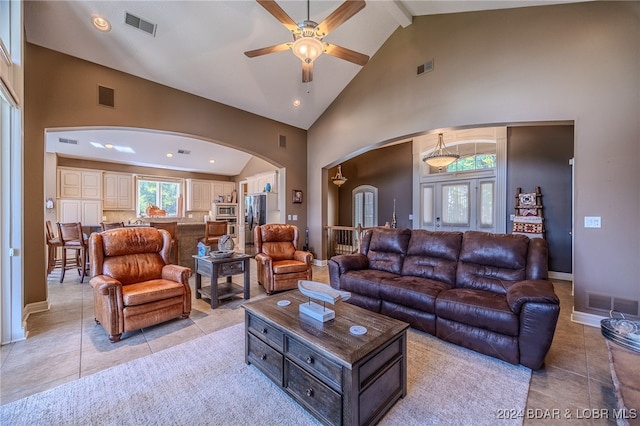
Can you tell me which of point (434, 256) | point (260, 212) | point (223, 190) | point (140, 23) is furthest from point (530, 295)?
point (223, 190)

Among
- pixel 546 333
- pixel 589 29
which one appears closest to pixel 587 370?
pixel 546 333

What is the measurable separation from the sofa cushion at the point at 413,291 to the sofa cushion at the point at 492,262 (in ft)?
0.97

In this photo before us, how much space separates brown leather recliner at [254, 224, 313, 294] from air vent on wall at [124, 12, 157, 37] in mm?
3127

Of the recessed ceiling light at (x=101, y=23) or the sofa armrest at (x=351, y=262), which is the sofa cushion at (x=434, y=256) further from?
the recessed ceiling light at (x=101, y=23)

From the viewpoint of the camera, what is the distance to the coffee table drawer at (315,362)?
152cm

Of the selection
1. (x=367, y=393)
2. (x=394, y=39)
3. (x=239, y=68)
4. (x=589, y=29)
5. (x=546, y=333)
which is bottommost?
(x=367, y=393)

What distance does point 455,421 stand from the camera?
1.64 m

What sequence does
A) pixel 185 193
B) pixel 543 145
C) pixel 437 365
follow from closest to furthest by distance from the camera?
pixel 437 365
pixel 543 145
pixel 185 193

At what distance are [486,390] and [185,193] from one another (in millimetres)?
9531

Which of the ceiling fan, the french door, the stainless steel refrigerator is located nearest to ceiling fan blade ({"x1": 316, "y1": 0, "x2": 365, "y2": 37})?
the ceiling fan

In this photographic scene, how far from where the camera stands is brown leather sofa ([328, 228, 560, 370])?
2145 millimetres

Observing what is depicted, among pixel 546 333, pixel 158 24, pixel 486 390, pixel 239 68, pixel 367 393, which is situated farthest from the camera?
pixel 239 68

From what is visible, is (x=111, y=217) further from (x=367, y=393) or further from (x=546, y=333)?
(x=546, y=333)

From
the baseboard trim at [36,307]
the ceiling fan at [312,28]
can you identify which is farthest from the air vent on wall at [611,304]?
the baseboard trim at [36,307]
